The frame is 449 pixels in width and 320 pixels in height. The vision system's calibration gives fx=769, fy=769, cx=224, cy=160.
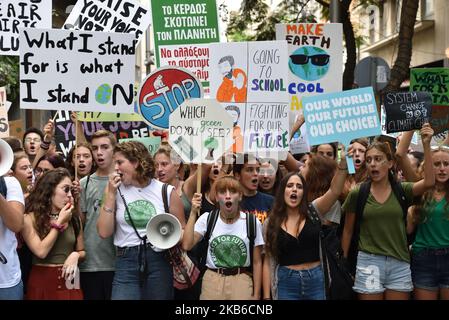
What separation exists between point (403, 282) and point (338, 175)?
37.3 inches

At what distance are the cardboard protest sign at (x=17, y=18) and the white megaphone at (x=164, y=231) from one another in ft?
9.96

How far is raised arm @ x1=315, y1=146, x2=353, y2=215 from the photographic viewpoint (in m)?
5.77

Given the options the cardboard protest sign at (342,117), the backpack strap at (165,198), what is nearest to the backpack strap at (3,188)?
the backpack strap at (165,198)

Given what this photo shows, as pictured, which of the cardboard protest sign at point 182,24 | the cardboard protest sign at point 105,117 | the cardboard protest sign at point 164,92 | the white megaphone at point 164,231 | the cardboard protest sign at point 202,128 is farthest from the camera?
the cardboard protest sign at point 182,24

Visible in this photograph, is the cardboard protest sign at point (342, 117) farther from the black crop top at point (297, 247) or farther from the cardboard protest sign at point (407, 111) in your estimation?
the black crop top at point (297, 247)

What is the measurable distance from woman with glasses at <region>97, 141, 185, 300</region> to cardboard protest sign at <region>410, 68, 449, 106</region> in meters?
3.59

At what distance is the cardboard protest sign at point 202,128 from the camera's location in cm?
607

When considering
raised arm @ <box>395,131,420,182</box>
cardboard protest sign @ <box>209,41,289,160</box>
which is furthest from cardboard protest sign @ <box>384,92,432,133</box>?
cardboard protest sign @ <box>209,41,289,160</box>

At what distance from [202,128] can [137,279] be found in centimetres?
131

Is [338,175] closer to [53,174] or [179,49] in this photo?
[53,174]

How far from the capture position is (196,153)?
19.7 ft

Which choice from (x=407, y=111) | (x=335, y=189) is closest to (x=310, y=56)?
(x=407, y=111)

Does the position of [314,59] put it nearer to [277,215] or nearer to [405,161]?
[405,161]

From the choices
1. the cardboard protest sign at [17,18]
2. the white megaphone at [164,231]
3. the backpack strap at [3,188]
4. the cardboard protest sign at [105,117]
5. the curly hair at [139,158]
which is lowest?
the white megaphone at [164,231]
